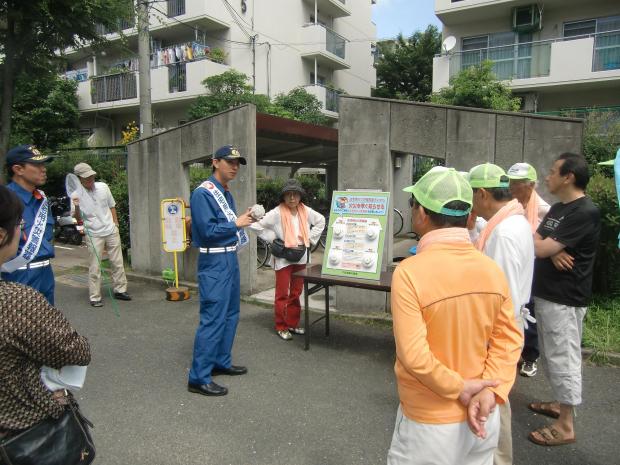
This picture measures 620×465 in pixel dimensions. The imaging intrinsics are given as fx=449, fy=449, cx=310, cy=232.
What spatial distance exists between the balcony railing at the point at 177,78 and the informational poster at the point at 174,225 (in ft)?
41.9

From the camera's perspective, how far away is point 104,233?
6.83 metres

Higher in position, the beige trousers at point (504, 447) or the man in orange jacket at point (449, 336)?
the man in orange jacket at point (449, 336)

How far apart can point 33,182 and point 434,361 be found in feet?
11.2

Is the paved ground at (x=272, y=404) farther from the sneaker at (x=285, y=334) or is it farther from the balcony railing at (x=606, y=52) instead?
the balcony railing at (x=606, y=52)

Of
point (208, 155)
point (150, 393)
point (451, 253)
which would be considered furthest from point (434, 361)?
point (208, 155)

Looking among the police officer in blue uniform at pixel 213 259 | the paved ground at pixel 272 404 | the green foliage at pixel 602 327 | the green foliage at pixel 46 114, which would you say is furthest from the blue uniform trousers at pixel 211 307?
the green foliage at pixel 46 114

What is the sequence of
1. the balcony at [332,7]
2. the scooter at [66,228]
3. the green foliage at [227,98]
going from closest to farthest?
the scooter at [66,228] < the green foliage at [227,98] < the balcony at [332,7]

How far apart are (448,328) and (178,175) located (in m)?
6.85

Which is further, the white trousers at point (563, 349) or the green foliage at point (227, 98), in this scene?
the green foliage at point (227, 98)

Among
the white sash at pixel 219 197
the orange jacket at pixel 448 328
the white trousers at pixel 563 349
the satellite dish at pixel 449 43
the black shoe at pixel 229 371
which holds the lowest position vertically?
the black shoe at pixel 229 371

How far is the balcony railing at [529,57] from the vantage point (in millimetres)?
14016

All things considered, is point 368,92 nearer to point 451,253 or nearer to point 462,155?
point 462,155

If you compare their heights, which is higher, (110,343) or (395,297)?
(395,297)

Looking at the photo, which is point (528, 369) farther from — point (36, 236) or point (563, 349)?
point (36, 236)
